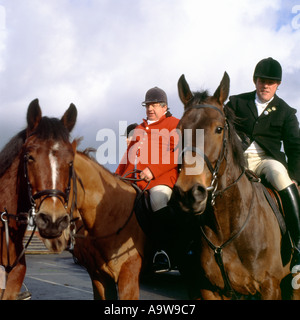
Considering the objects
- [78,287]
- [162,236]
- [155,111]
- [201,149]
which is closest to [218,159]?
[201,149]

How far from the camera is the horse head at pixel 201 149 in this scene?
11.4 ft

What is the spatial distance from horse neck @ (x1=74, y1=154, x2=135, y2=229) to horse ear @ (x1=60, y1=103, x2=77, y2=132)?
52 cm

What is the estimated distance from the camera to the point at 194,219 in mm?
4496

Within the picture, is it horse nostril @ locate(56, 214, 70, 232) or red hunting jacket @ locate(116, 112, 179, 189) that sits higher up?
red hunting jacket @ locate(116, 112, 179, 189)

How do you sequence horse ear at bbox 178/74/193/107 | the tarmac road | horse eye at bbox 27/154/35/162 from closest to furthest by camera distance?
1. horse eye at bbox 27/154/35/162
2. horse ear at bbox 178/74/193/107
3. the tarmac road

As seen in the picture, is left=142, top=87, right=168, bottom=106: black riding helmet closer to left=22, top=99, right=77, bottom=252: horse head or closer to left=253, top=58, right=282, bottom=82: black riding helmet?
left=253, top=58, right=282, bottom=82: black riding helmet

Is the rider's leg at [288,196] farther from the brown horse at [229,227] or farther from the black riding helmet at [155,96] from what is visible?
the black riding helmet at [155,96]

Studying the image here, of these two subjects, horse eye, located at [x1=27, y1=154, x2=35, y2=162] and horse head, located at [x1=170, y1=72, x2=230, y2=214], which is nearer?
horse head, located at [x1=170, y1=72, x2=230, y2=214]

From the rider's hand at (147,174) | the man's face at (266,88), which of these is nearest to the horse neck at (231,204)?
the rider's hand at (147,174)

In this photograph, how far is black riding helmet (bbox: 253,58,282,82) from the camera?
4.95 metres

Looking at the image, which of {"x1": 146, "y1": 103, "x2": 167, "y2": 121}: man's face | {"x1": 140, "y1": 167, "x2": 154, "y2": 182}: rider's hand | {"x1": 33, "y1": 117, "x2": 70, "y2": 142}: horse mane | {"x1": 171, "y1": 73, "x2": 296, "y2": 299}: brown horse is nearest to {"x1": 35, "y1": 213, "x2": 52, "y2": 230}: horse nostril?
{"x1": 33, "y1": 117, "x2": 70, "y2": 142}: horse mane

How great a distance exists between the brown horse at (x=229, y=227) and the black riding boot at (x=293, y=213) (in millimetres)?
190
